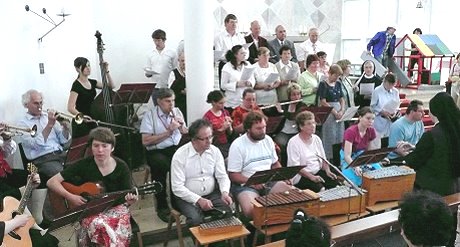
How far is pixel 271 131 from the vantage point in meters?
5.55

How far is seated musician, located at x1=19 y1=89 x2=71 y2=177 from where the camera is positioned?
4.95 m

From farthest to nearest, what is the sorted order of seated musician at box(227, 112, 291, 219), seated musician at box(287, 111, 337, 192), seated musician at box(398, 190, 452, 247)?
seated musician at box(287, 111, 337, 192) < seated musician at box(227, 112, 291, 219) < seated musician at box(398, 190, 452, 247)

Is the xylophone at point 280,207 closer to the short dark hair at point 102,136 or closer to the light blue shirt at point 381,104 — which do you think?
the short dark hair at point 102,136

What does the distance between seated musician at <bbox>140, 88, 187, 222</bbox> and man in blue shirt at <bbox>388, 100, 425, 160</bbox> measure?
98.5 inches

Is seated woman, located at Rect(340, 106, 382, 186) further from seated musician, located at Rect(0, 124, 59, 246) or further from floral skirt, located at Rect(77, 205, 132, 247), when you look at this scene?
seated musician, located at Rect(0, 124, 59, 246)

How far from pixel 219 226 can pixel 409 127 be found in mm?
3010

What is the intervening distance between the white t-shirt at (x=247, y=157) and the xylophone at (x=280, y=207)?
53 centimetres

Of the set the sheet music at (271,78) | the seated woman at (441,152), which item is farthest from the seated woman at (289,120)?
the seated woman at (441,152)

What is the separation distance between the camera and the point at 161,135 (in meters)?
5.09

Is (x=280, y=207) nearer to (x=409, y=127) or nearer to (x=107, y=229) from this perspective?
(x=107, y=229)

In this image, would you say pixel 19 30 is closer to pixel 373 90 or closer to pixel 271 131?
pixel 271 131

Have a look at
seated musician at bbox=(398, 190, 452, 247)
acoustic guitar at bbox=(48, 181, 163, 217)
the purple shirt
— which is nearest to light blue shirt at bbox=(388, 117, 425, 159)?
the purple shirt

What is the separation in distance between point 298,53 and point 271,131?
3363 millimetres

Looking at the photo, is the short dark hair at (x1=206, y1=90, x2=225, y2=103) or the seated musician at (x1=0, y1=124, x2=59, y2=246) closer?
the seated musician at (x1=0, y1=124, x2=59, y2=246)
